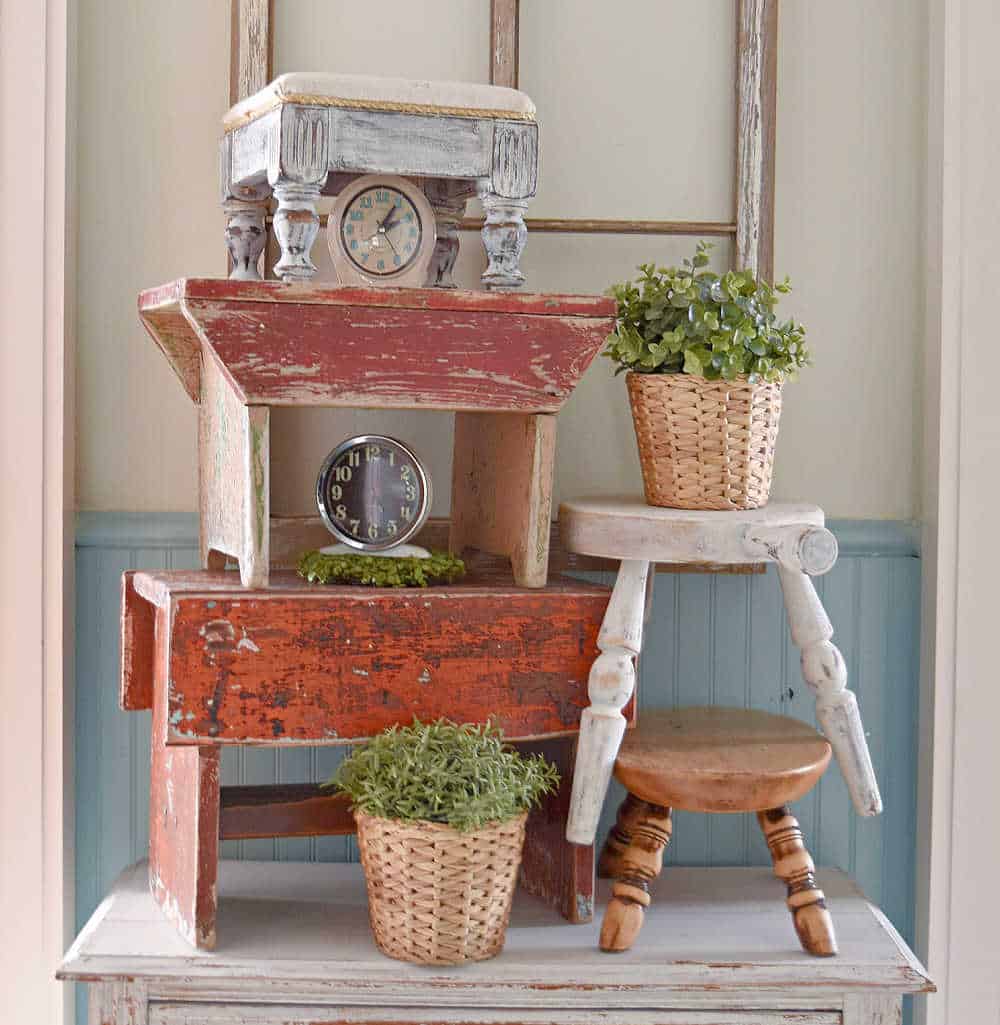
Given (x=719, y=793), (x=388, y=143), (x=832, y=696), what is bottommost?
(x=719, y=793)

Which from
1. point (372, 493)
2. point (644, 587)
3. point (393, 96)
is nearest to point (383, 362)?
point (372, 493)

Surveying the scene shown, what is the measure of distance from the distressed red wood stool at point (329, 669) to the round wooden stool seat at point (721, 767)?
0.12 m

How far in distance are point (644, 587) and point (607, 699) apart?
16cm

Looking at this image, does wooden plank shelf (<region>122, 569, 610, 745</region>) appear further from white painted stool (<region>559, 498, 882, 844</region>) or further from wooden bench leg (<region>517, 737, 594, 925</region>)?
wooden bench leg (<region>517, 737, 594, 925</region>)

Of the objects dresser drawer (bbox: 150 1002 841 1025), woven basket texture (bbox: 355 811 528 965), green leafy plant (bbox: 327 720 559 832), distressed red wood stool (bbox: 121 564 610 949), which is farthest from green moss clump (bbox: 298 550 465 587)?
dresser drawer (bbox: 150 1002 841 1025)

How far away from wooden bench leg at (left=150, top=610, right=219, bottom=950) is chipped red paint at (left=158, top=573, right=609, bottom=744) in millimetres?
66

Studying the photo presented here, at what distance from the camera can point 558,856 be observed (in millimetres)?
1870

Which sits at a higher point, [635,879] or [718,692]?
[718,692]

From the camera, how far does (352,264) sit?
1773mm

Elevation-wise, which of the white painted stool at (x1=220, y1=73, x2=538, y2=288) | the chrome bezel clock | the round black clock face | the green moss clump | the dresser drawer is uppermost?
the white painted stool at (x1=220, y1=73, x2=538, y2=288)

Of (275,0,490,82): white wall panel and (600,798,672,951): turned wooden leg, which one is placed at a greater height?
(275,0,490,82): white wall panel

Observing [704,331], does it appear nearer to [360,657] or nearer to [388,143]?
[388,143]

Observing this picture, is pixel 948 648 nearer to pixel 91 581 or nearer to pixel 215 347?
pixel 215 347

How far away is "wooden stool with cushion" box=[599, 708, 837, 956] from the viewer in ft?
5.57
